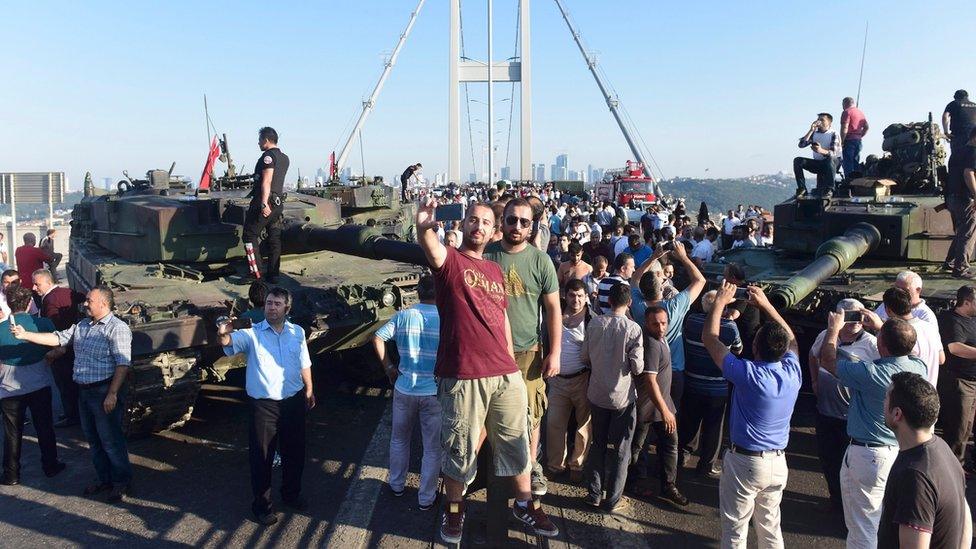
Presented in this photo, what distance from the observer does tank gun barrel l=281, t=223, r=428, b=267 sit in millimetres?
6577

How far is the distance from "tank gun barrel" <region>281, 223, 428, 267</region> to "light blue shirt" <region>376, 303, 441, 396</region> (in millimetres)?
882

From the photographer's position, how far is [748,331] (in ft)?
19.8

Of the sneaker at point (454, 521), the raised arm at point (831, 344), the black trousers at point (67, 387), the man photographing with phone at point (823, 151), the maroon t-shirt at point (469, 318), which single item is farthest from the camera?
the man photographing with phone at point (823, 151)

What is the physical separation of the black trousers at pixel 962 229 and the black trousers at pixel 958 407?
98.7 inches

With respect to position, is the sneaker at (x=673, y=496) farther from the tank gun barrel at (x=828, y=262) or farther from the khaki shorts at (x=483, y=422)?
the tank gun barrel at (x=828, y=262)

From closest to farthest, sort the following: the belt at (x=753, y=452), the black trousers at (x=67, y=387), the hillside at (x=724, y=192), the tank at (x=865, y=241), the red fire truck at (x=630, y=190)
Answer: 1. the belt at (x=753, y=452)
2. the tank at (x=865, y=241)
3. the black trousers at (x=67, y=387)
4. the red fire truck at (x=630, y=190)
5. the hillside at (x=724, y=192)

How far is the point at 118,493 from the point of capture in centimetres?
585

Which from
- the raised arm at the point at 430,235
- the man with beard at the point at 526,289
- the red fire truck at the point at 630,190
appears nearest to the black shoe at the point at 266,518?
the man with beard at the point at 526,289

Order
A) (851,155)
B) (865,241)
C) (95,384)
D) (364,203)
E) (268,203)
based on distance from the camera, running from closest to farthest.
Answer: (95,384) → (268,203) → (865,241) → (851,155) → (364,203)

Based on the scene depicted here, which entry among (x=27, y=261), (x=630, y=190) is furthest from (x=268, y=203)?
(x=630, y=190)

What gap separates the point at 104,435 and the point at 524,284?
375 centimetres

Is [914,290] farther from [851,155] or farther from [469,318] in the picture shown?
[851,155]

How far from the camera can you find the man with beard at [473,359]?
3945 millimetres

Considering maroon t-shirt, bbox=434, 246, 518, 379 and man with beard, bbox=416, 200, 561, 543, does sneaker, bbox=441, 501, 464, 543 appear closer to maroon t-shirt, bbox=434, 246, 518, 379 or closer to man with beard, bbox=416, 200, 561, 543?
man with beard, bbox=416, 200, 561, 543
